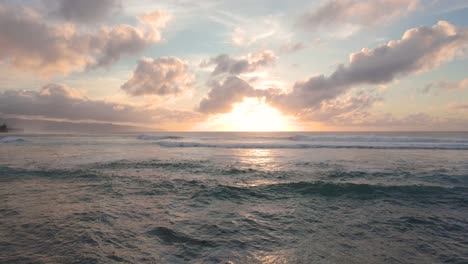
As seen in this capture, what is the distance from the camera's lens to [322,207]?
905 centimetres

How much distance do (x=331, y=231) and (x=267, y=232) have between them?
1830 millimetres

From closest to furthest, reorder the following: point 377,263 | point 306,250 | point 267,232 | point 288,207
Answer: point 377,263, point 306,250, point 267,232, point 288,207

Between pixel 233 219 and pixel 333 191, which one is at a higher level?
pixel 333 191

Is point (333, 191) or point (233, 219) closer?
point (233, 219)

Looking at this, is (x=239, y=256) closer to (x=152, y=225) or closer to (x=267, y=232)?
(x=267, y=232)

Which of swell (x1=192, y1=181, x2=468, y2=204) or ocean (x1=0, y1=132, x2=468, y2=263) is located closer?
ocean (x1=0, y1=132, x2=468, y2=263)

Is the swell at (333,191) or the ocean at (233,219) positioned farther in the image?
the swell at (333,191)

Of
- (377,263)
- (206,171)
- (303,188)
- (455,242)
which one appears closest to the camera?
(377,263)

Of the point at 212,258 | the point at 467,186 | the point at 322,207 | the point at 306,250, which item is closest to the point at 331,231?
the point at 306,250

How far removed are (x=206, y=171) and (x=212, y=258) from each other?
11230mm

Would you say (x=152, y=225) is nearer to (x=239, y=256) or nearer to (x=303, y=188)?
(x=239, y=256)

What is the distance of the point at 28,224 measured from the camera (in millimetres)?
6949

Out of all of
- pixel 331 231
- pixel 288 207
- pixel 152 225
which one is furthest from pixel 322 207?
pixel 152 225

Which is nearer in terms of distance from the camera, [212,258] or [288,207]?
[212,258]
